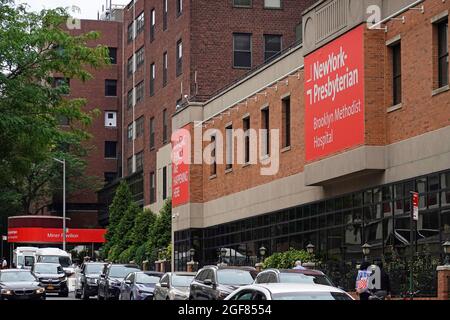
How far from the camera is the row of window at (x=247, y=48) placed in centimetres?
6062

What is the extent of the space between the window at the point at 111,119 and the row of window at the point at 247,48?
36.8 m

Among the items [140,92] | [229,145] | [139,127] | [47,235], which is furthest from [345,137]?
[47,235]

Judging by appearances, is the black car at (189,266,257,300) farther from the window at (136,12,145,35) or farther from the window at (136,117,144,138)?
the window at (136,12,145,35)

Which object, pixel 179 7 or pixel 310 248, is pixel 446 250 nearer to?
pixel 310 248

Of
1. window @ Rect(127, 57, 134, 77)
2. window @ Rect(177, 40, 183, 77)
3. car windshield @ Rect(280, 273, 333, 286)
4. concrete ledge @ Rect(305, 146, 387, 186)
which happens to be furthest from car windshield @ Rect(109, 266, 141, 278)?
window @ Rect(127, 57, 134, 77)

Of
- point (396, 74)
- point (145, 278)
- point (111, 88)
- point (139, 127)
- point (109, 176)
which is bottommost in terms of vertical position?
point (145, 278)

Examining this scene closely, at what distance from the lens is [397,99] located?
32.6 metres

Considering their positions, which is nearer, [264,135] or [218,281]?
[218,281]

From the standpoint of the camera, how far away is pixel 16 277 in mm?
39750

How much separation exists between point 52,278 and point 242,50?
1752 cm

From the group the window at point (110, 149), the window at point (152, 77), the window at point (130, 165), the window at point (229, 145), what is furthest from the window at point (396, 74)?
the window at point (110, 149)

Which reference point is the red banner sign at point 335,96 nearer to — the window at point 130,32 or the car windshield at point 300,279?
the car windshield at point 300,279

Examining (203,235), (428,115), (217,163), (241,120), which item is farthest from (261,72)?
(428,115)

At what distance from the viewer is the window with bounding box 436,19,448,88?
29.6m
